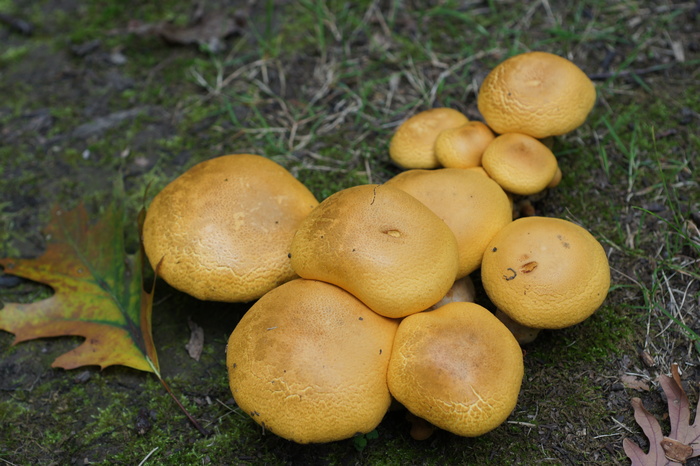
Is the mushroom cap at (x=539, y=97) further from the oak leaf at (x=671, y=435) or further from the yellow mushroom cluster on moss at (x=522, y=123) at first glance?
the oak leaf at (x=671, y=435)

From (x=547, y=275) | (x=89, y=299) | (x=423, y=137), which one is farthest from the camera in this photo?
(x=423, y=137)

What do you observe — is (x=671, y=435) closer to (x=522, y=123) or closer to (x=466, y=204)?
(x=466, y=204)

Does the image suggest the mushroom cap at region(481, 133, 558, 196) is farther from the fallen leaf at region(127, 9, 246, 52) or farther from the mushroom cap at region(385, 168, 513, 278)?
the fallen leaf at region(127, 9, 246, 52)

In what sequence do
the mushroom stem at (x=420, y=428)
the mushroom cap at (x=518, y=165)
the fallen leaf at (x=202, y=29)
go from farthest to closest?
the fallen leaf at (x=202, y=29) < the mushroom cap at (x=518, y=165) < the mushroom stem at (x=420, y=428)

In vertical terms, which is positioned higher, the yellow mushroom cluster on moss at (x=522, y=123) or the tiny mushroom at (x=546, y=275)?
the yellow mushroom cluster on moss at (x=522, y=123)

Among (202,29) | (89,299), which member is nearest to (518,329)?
(89,299)

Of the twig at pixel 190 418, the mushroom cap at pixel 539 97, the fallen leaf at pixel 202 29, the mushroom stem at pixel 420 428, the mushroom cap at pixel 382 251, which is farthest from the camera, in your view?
the fallen leaf at pixel 202 29

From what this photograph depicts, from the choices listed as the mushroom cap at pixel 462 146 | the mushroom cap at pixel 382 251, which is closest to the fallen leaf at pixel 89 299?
the mushroom cap at pixel 382 251
